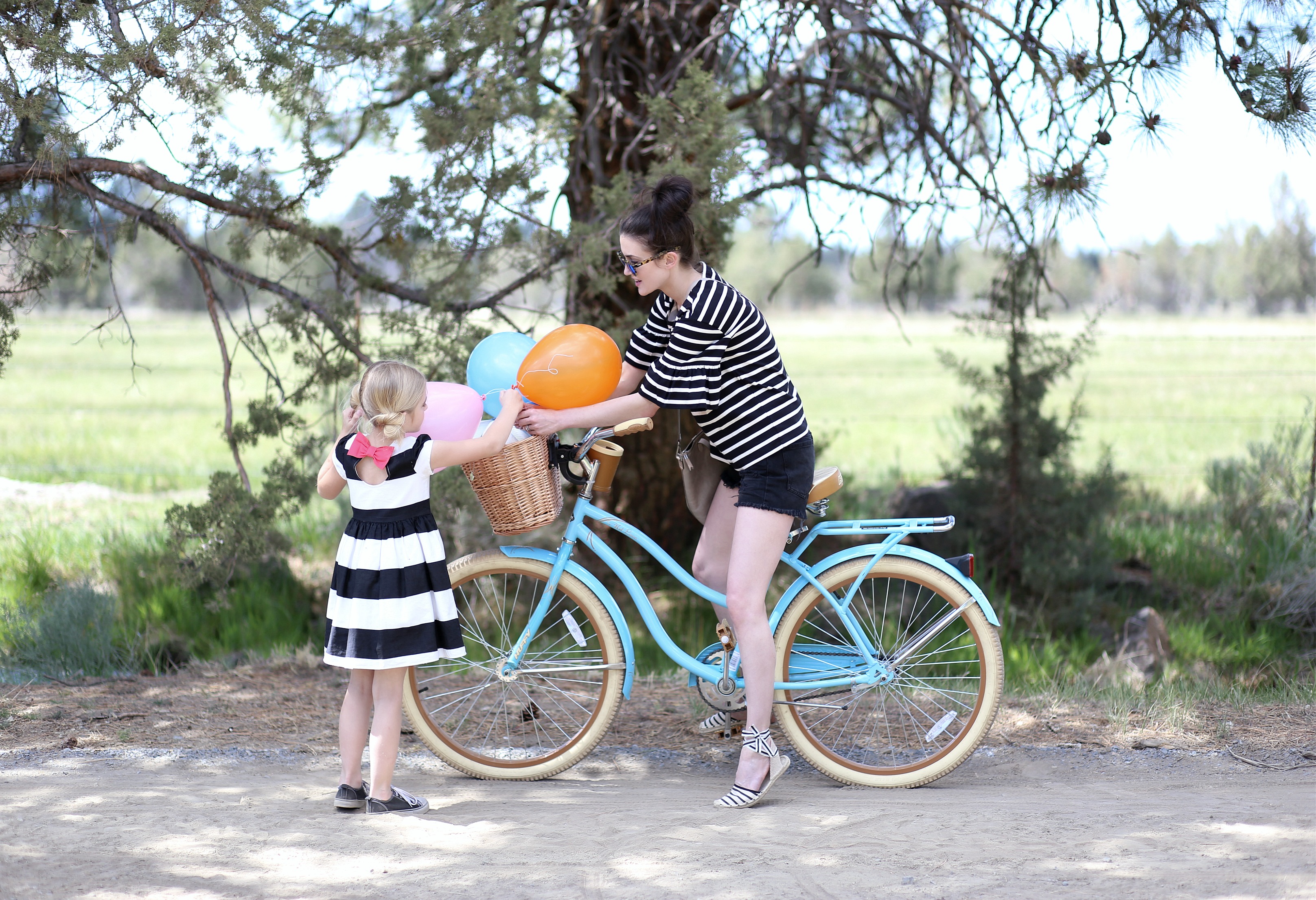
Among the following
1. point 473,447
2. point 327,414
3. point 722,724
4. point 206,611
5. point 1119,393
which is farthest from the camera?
point 1119,393

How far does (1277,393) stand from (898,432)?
31.0 feet

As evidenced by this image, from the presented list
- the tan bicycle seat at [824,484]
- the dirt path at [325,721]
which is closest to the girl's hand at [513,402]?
the tan bicycle seat at [824,484]

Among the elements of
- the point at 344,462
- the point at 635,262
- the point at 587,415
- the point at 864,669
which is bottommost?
the point at 864,669

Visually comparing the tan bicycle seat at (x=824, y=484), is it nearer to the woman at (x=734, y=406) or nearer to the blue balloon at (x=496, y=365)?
the woman at (x=734, y=406)

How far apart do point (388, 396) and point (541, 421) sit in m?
0.48

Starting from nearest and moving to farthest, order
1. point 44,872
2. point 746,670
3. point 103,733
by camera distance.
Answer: point 44,872, point 746,670, point 103,733

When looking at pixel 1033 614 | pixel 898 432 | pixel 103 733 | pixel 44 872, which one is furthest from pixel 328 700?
pixel 898 432

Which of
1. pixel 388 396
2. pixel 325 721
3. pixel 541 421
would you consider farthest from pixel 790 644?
pixel 325 721

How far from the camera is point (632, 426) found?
3637 millimetres

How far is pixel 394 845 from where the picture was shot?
319 cm

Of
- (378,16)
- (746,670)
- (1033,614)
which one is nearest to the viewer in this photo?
(746,670)

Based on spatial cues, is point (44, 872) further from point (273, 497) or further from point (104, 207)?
point (104, 207)

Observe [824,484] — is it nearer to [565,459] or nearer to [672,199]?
[565,459]

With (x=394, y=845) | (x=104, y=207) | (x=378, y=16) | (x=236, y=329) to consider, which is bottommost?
(x=394, y=845)
